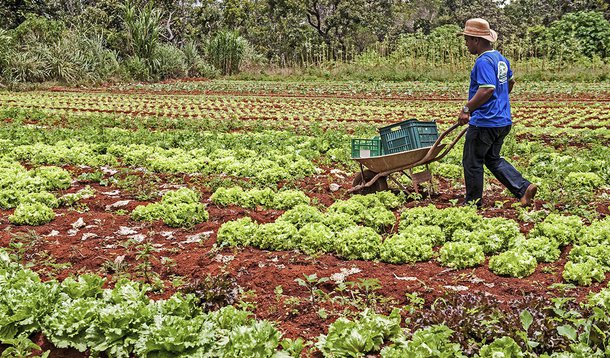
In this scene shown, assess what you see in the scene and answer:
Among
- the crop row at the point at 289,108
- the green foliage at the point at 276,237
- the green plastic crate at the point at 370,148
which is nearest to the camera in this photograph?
the green foliage at the point at 276,237

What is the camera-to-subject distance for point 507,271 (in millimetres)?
5121

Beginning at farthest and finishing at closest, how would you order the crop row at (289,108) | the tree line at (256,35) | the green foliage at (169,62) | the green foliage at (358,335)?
the green foliage at (169,62), the tree line at (256,35), the crop row at (289,108), the green foliage at (358,335)

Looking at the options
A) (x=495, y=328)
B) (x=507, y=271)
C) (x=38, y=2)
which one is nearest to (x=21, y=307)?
(x=495, y=328)

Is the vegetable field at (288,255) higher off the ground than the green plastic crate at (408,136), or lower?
lower

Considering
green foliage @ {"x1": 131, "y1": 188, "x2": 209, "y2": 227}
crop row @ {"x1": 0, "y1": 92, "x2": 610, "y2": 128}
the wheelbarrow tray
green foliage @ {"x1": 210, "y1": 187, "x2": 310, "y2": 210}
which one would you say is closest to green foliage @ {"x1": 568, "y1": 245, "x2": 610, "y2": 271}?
the wheelbarrow tray

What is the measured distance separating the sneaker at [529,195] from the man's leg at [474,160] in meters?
0.50

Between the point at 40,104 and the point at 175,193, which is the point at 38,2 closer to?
the point at 40,104

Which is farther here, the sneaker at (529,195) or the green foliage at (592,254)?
the sneaker at (529,195)

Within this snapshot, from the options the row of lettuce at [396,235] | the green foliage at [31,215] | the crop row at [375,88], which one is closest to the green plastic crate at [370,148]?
the row of lettuce at [396,235]

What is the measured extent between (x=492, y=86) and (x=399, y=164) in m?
1.50

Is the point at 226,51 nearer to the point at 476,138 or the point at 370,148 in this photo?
the point at 370,148

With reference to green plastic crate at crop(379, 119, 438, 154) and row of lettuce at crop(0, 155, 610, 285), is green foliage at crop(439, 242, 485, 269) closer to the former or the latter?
row of lettuce at crop(0, 155, 610, 285)

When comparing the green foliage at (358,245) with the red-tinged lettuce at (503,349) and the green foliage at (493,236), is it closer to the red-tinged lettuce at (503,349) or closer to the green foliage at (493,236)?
the green foliage at (493,236)

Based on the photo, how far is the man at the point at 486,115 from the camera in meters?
6.48
